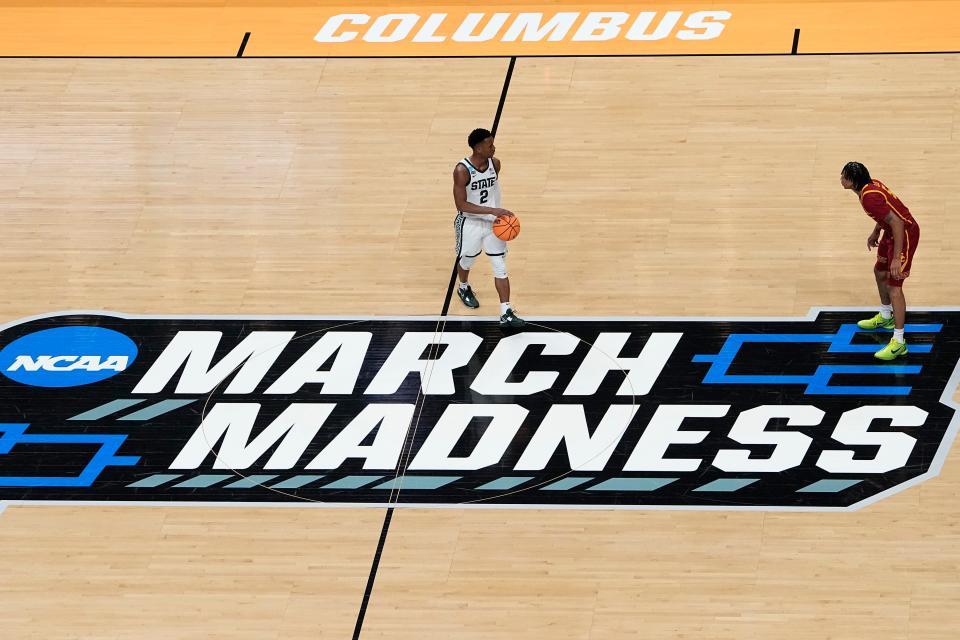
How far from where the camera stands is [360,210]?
49.4ft

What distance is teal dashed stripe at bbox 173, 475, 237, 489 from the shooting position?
12078 mm

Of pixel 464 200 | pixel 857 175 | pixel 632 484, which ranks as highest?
pixel 464 200

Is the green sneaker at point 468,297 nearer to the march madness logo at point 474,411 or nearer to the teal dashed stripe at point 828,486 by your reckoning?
the march madness logo at point 474,411

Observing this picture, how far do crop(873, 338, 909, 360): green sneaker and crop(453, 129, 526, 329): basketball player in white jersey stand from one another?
2.98 m

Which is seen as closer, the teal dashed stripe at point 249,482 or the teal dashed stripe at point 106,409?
the teal dashed stripe at point 249,482

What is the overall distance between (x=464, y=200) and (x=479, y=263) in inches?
63.7

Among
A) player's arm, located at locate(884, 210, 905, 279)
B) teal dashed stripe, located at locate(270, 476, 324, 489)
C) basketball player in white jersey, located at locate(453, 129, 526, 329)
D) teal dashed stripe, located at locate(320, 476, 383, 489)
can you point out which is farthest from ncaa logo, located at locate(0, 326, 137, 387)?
player's arm, located at locate(884, 210, 905, 279)

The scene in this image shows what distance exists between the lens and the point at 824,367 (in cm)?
1272

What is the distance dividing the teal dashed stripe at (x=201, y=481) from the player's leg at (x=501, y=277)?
109 inches

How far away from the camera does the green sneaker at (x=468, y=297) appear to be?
13.7 meters

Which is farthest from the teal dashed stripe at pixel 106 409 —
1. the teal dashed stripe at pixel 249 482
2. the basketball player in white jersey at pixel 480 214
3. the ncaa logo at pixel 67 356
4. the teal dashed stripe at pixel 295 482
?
the basketball player in white jersey at pixel 480 214

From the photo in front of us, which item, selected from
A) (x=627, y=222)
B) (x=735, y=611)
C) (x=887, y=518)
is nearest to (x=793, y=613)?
(x=735, y=611)

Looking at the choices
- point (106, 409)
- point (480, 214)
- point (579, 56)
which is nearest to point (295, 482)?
point (106, 409)

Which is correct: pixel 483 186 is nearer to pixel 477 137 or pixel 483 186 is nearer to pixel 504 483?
pixel 477 137
